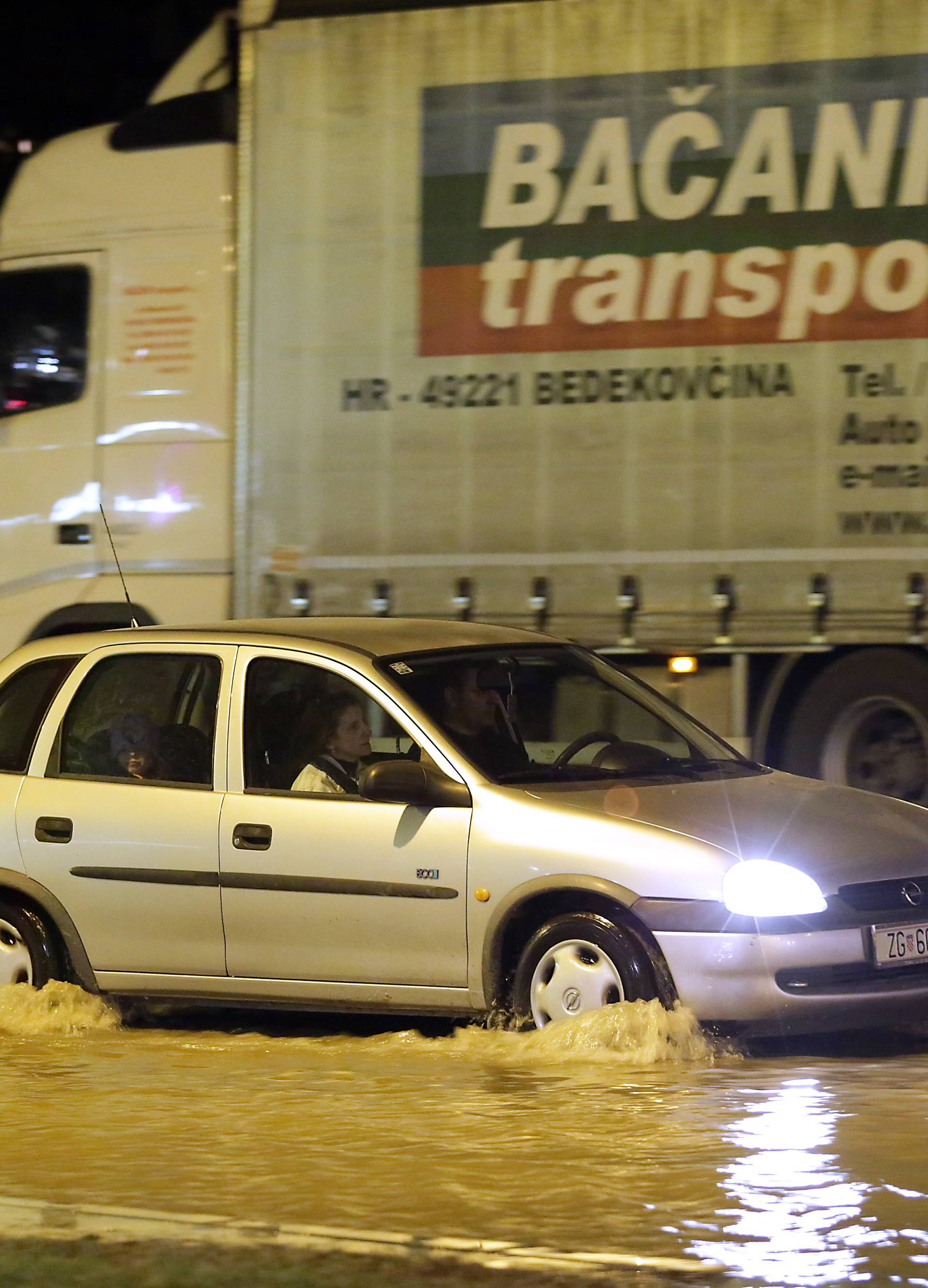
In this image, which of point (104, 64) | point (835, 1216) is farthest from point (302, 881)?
point (104, 64)

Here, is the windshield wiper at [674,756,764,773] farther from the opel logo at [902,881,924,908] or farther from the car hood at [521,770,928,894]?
the opel logo at [902,881,924,908]

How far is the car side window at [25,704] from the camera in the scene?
7668mm

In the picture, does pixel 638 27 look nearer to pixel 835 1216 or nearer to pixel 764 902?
pixel 764 902

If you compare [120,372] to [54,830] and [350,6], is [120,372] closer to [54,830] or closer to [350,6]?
[350,6]

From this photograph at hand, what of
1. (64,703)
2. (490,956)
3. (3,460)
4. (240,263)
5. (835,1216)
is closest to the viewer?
(835,1216)

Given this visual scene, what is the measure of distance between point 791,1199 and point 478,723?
2.62m

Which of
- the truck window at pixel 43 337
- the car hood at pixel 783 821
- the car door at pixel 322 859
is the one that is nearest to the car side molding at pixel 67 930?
the car door at pixel 322 859

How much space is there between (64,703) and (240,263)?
4.08 metres

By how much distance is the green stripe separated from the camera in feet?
32.0

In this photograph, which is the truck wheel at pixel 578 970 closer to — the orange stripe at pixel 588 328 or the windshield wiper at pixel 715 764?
the windshield wiper at pixel 715 764

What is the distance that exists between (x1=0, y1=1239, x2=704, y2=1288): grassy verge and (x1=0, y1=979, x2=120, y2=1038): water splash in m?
2.82

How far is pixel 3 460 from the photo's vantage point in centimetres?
1183

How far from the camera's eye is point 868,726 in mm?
10164

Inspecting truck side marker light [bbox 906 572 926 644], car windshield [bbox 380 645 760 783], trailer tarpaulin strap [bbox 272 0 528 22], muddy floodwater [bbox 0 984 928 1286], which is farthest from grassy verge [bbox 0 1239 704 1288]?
trailer tarpaulin strap [bbox 272 0 528 22]
